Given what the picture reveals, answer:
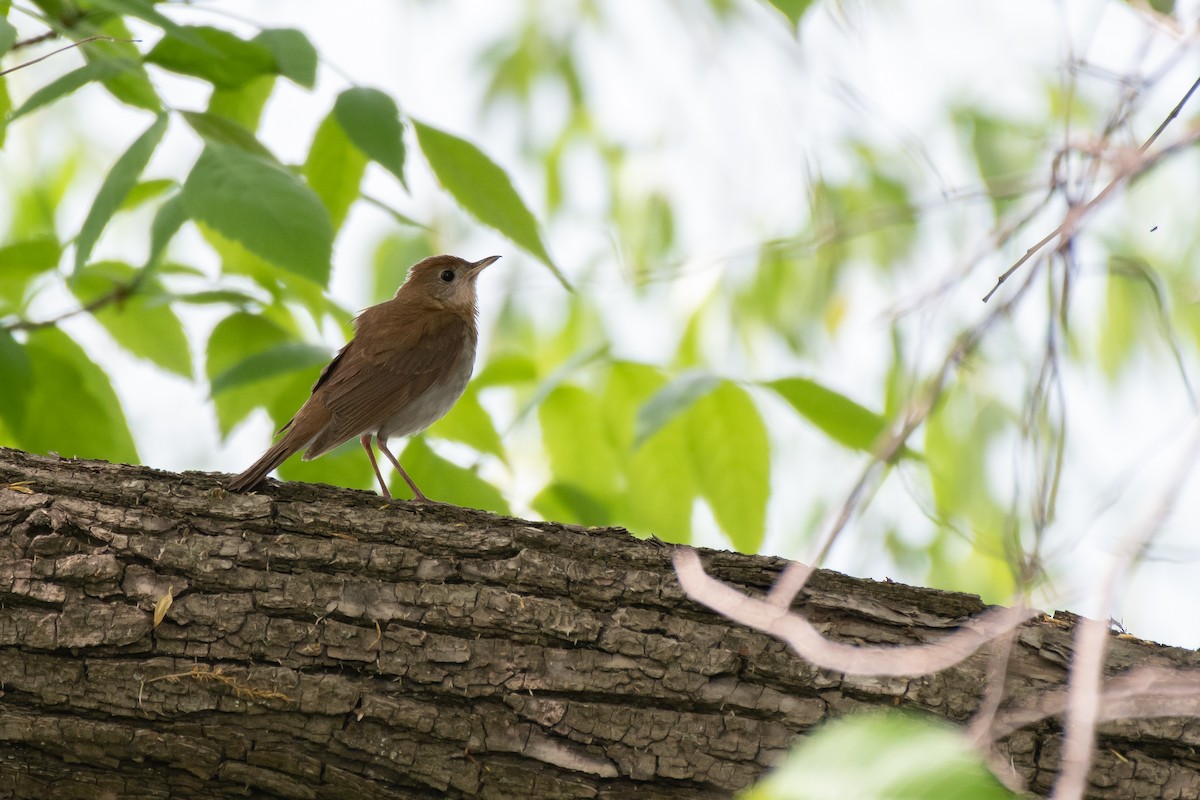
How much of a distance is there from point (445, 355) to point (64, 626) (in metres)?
2.41

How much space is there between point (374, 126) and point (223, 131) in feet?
1.60

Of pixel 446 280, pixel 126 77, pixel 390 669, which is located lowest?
pixel 390 669

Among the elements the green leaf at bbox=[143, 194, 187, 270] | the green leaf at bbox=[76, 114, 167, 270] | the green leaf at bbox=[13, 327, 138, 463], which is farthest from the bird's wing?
the green leaf at bbox=[76, 114, 167, 270]

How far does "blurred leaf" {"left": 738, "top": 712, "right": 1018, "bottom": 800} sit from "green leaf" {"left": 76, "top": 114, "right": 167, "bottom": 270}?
2763 mm

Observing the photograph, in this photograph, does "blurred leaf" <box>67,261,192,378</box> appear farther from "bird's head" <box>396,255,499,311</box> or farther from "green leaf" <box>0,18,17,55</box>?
"bird's head" <box>396,255,499,311</box>

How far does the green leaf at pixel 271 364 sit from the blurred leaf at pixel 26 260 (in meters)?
1.11

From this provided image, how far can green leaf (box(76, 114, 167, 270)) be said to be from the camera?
10.5 feet

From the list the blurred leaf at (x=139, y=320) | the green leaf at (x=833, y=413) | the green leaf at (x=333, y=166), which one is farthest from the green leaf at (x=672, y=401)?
the blurred leaf at (x=139, y=320)

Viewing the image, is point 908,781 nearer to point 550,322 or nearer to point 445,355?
point 445,355

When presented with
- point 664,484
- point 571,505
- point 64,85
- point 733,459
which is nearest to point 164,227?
point 64,85

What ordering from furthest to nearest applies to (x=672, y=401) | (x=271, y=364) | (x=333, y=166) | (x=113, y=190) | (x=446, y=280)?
(x=446, y=280) → (x=333, y=166) → (x=271, y=364) → (x=672, y=401) → (x=113, y=190)

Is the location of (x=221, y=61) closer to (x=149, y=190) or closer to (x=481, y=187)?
(x=481, y=187)

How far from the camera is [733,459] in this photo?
376 cm

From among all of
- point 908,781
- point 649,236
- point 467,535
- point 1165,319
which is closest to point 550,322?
point 649,236
